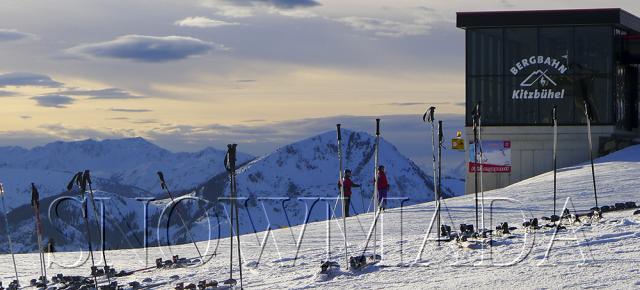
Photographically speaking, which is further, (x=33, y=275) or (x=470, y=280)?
(x=33, y=275)

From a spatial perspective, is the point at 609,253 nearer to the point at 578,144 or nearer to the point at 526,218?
the point at 526,218

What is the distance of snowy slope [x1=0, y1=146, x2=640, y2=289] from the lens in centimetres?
1393

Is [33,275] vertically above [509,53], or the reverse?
[509,53]

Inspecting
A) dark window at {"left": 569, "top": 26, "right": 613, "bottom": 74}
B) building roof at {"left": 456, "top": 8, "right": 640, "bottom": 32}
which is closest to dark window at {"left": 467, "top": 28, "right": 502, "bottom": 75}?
building roof at {"left": 456, "top": 8, "right": 640, "bottom": 32}

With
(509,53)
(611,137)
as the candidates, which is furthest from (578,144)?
(509,53)

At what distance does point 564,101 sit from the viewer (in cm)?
3906

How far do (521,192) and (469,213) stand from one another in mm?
4476

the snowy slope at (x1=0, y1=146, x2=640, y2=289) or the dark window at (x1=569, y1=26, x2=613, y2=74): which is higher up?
the dark window at (x1=569, y1=26, x2=613, y2=74)

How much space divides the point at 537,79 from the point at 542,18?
2.13 metres

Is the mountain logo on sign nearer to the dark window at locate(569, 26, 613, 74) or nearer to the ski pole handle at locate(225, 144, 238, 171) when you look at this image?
the dark window at locate(569, 26, 613, 74)

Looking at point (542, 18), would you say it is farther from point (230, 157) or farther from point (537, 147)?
point (230, 157)

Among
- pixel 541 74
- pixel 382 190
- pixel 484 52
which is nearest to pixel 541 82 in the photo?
pixel 541 74

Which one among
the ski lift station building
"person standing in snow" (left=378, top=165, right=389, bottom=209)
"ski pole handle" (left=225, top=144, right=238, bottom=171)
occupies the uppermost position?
the ski lift station building

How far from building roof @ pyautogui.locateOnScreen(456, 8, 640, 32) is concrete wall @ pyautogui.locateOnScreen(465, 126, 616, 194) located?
351cm
